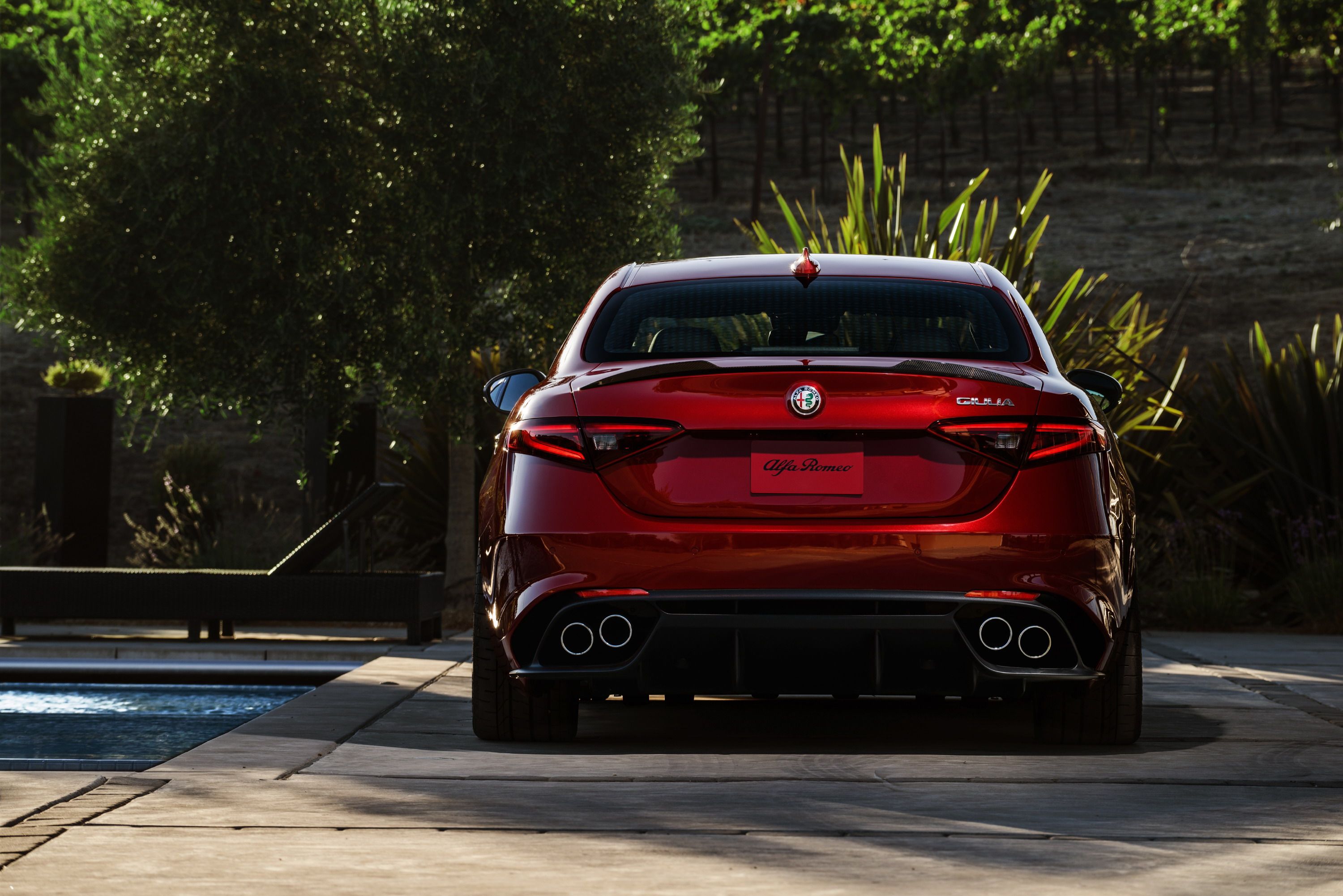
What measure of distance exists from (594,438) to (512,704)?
1.05 meters

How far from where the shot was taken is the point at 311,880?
10.8 ft

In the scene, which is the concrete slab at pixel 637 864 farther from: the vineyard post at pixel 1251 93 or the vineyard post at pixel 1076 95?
the vineyard post at pixel 1076 95

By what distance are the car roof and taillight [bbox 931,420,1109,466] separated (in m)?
Result: 0.94

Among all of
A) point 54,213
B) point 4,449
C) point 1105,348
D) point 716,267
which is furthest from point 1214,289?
point 716,267

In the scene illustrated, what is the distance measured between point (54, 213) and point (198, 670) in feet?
17.7

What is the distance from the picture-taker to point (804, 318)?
5.36 metres

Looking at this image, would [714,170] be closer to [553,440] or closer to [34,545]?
[34,545]

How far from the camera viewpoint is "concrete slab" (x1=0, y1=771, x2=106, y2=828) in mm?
4023

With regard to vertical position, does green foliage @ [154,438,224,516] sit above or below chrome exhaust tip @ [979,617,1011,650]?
above

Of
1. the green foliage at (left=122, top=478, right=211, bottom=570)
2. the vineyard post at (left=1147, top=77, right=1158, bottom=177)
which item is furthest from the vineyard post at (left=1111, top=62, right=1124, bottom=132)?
the green foliage at (left=122, top=478, right=211, bottom=570)

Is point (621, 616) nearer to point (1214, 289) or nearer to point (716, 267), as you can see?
point (716, 267)

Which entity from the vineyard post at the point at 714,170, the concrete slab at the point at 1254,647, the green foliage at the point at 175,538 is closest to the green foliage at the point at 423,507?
the green foliage at the point at 175,538

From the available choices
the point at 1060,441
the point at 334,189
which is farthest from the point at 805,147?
the point at 1060,441

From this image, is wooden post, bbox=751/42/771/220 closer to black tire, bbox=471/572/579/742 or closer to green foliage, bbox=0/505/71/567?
green foliage, bbox=0/505/71/567
